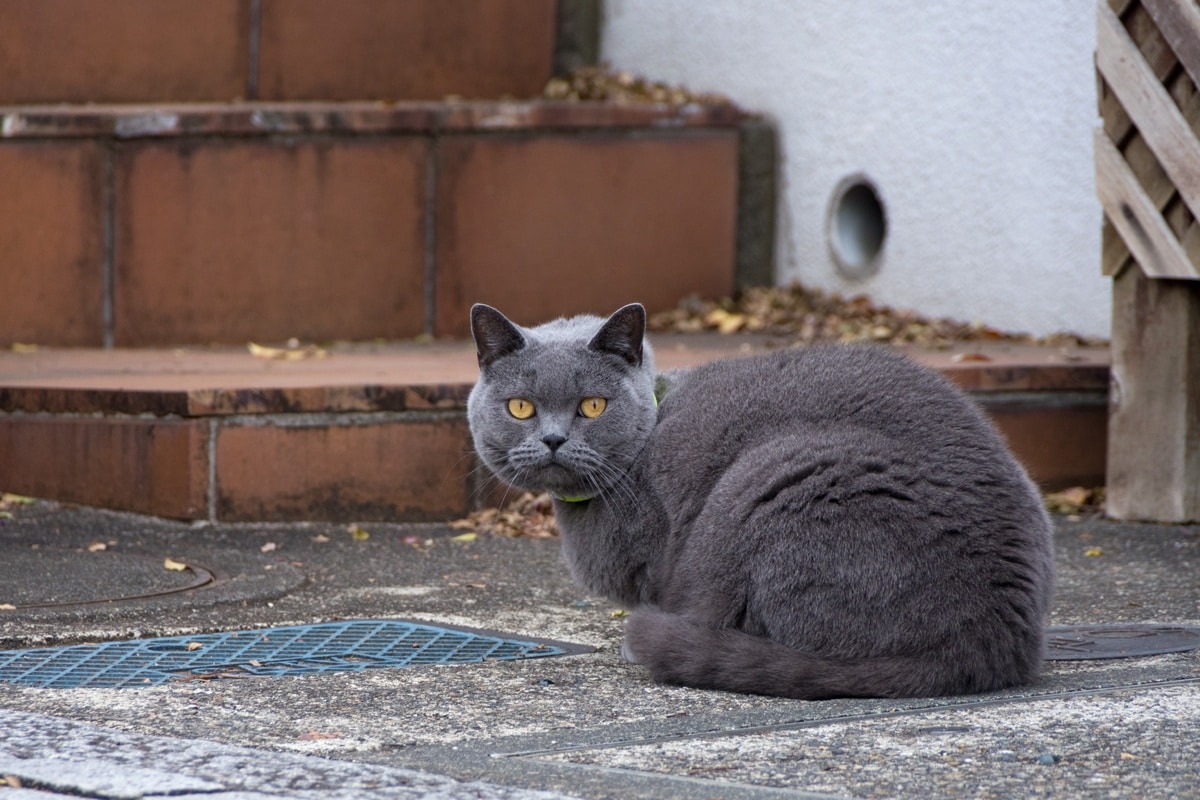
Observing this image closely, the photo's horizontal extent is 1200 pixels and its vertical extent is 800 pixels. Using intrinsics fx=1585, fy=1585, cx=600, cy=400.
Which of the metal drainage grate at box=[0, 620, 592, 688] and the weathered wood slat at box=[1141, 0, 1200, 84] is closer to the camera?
the metal drainage grate at box=[0, 620, 592, 688]

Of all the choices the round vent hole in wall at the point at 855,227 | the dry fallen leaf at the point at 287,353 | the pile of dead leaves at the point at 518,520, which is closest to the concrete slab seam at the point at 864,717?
the pile of dead leaves at the point at 518,520

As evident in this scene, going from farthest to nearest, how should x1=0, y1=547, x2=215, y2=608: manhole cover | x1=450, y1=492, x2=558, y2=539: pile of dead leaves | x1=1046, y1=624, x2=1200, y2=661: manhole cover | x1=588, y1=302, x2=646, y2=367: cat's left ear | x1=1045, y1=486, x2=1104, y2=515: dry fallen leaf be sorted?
x1=1045, y1=486, x2=1104, y2=515: dry fallen leaf
x1=450, y1=492, x2=558, y2=539: pile of dead leaves
x1=0, y1=547, x2=215, y2=608: manhole cover
x1=588, y1=302, x2=646, y2=367: cat's left ear
x1=1046, y1=624, x2=1200, y2=661: manhole cover

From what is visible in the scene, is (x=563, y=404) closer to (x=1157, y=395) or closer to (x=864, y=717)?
(x=864, y=717)

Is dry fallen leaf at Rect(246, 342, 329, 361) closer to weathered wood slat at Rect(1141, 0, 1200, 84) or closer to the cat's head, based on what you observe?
the cat's head

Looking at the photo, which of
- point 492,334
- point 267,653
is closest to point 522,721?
point 267,653

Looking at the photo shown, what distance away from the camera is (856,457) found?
337 centimetres

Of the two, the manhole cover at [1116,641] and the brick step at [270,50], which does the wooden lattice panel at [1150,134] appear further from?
the brick step at [270,50]

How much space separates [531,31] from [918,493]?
5.06 meters

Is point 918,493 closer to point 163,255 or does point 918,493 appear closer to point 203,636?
point 203,636

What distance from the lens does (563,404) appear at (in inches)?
145

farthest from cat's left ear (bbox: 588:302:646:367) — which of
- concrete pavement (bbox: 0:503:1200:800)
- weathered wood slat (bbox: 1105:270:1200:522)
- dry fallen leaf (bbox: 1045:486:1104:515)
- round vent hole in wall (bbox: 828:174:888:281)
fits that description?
round vent hole in wall (bbox: 828:174:888:281)

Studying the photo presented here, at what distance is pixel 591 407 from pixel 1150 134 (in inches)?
92.5

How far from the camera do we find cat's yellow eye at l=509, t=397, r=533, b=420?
3.71m

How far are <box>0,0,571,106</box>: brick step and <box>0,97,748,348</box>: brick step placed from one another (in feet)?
0.51
